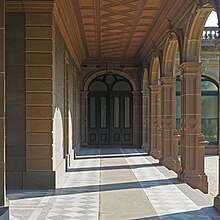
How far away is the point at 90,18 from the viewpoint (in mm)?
12008

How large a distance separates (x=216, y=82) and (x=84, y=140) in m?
6.26

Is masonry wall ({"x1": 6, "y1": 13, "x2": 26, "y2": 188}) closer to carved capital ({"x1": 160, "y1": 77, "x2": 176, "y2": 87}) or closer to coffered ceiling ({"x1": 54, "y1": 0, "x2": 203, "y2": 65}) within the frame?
coffered ceiling ({"x1": 54, "y1": 0, "x2": 203, "y2": 65})

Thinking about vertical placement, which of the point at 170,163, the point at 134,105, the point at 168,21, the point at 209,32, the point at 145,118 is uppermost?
the point at 209,32

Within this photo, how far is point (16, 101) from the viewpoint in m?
8.96

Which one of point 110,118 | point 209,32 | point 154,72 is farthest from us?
point 110,118

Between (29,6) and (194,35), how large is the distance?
3460 mm

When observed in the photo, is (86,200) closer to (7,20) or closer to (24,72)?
(24,72)

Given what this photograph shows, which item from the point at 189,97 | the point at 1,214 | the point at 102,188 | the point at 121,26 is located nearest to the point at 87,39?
the point at 121,26

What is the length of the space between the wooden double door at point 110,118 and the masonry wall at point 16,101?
1231 cm

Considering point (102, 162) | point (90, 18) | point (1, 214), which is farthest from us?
point (102, 162)

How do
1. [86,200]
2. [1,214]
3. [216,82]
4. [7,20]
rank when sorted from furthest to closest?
1. [216,82]
2. [7,20]
3. [86,200]
4. [1,214]

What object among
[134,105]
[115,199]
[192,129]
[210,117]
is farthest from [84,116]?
[115,199]

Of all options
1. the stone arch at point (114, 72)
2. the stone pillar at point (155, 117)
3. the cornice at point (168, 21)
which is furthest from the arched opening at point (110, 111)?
the cornice at point (168, 21)

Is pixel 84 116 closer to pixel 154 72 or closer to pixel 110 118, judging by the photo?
pixel 110 118
